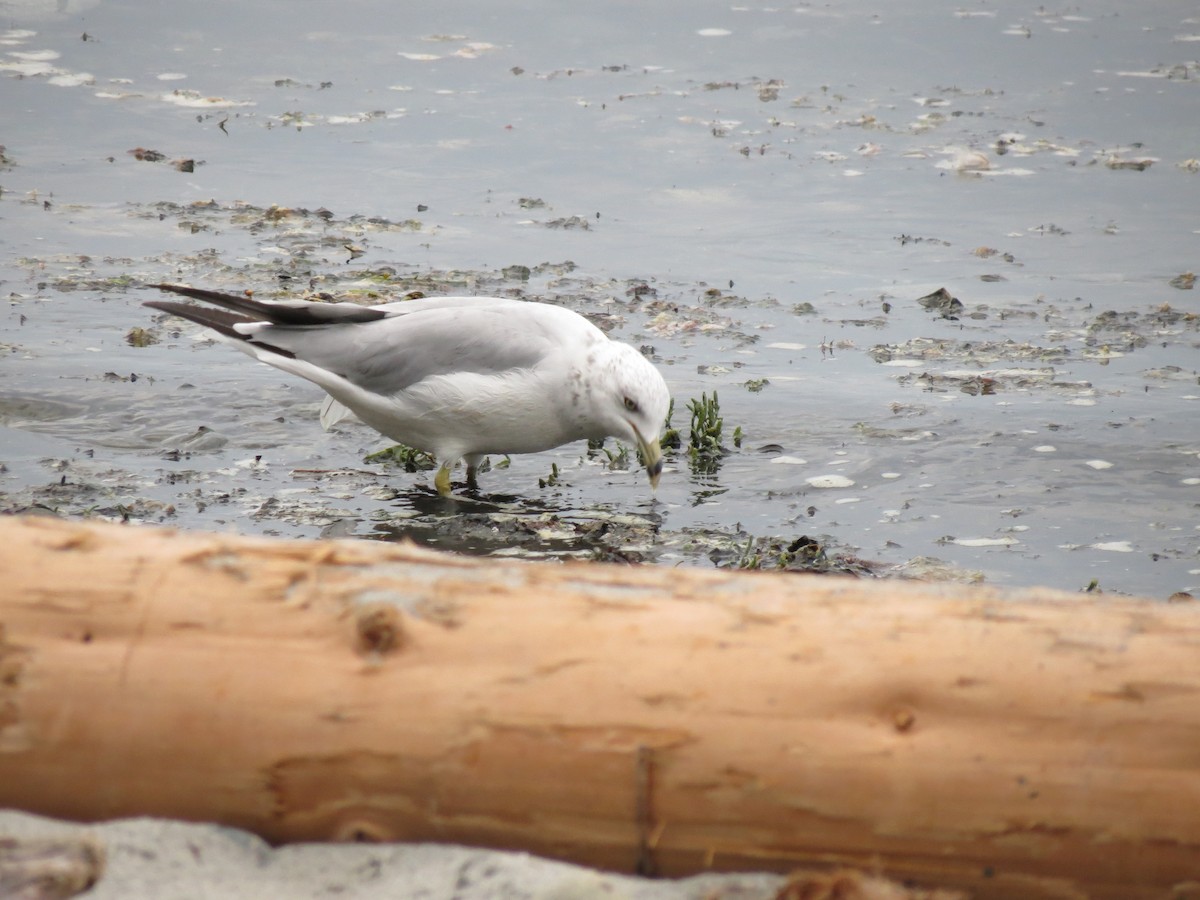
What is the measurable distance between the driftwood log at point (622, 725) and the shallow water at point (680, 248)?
292 centimetres

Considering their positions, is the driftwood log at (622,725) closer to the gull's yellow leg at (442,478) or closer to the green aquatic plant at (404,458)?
the gull's yellow leg at (442,478)

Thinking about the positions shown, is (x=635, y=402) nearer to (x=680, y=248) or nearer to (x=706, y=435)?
(x=706, y=435)

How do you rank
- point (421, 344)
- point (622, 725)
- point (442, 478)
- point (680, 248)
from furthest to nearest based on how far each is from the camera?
1. point (680, 248)
2. point (442, 478)
3. point (421, 344)
4. point (622, 725)

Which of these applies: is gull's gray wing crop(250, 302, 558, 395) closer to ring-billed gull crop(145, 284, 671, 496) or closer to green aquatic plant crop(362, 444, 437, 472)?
ring-billed gull crop(145, 284, 671, 496)

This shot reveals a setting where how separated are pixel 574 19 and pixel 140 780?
15.5 m

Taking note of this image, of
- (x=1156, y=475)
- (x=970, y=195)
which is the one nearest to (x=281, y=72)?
(x=970, y=195)

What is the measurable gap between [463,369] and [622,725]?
385cm

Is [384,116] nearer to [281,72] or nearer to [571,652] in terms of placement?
[281,72]

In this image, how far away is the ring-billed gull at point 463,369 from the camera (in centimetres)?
632

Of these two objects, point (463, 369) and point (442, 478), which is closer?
point (463, 369)

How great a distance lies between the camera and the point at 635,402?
6.30 meters

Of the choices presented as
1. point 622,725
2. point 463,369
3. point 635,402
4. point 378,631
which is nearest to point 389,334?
point 463,369

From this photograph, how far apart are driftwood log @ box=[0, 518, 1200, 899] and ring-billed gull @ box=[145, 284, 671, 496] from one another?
351 cm

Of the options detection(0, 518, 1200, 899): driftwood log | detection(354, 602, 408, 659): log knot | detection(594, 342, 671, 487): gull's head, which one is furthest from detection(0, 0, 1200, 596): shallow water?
detection(354, 602, 408, 659): log knot
